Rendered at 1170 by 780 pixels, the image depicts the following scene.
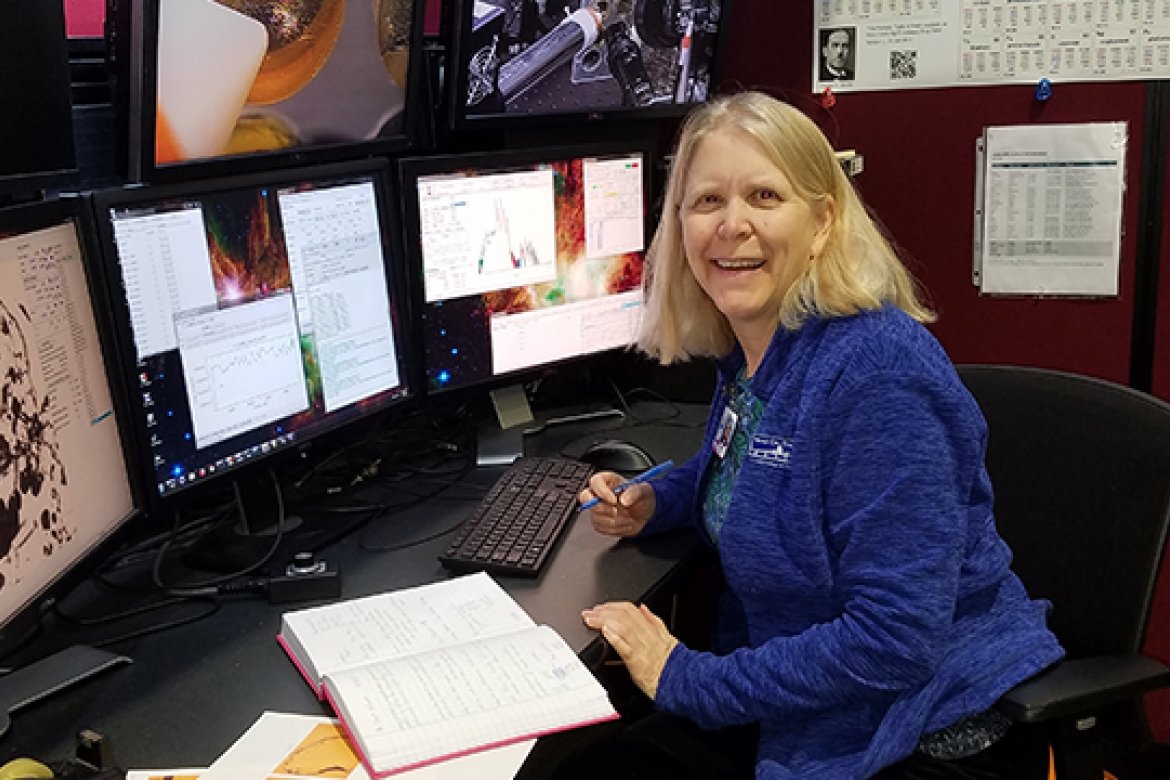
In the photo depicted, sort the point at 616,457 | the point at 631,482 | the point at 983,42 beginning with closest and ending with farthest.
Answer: the point at 631,482 → the point at 616,457 → the point at 983,42

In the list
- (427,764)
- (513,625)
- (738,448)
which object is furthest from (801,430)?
(427,764)

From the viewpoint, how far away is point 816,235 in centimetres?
139

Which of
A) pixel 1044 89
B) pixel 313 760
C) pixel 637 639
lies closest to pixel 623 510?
pixel 637 639

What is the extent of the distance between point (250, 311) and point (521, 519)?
1.54 feet

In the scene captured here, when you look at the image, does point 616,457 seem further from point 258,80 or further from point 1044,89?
point 1044,89

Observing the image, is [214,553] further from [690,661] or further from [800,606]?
[800,606]

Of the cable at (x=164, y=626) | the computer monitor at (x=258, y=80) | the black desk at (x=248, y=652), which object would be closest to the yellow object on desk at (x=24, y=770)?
the black desk at (x=248, y=652)

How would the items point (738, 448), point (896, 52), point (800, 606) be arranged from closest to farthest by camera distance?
point (800, 606) → point (738, 448) → point (896, 52)

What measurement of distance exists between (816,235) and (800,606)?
1.53 feet

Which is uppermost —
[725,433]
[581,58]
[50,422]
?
[581,58]

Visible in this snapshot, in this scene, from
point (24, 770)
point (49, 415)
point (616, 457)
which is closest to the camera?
point (24, 770)

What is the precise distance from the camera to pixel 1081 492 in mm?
1417

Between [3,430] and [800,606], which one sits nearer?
[3,430]

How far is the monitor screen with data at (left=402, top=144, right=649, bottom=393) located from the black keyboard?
24cm
